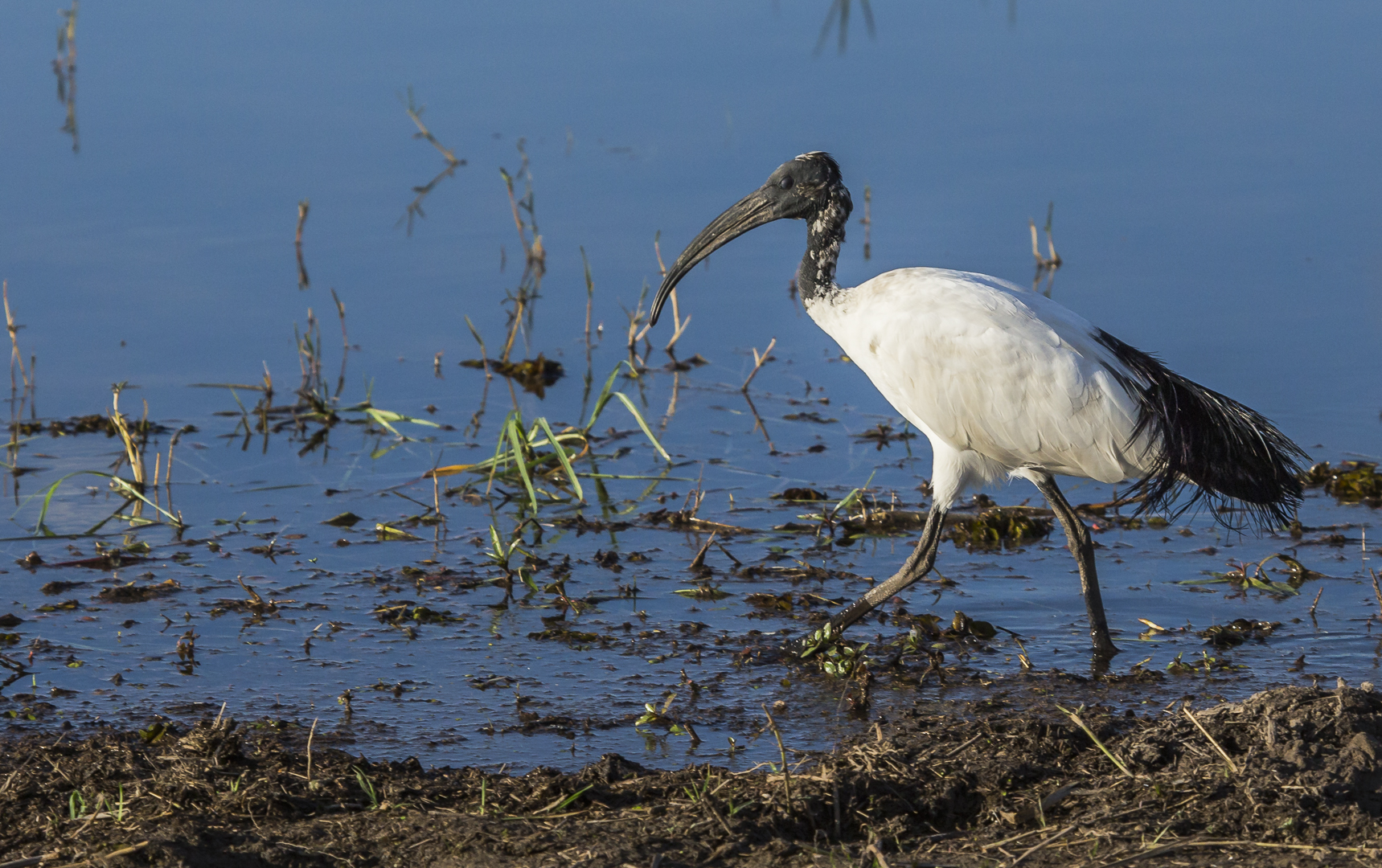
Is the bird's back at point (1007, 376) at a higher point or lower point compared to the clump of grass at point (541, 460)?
higher

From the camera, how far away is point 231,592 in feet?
20.2

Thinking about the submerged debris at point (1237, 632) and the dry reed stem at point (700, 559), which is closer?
A: the submerged debris at point (1237, 632)

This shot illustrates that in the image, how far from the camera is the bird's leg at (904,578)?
19.0ft

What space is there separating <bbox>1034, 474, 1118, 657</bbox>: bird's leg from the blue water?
0.51 feet

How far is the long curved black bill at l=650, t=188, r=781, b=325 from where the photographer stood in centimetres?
653

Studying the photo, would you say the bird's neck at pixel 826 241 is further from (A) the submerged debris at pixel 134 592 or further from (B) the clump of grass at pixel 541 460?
(A) the submerged debris at pixel 134 592

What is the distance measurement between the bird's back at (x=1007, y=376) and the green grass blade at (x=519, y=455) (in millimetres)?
1570

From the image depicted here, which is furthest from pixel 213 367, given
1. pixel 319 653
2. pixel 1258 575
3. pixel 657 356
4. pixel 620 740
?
pixel 1258 575

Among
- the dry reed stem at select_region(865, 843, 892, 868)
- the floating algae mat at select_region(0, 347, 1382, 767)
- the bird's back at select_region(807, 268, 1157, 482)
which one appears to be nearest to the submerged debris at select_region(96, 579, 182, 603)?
the floating algae mat at select_region(0, 347, 1382, 767)

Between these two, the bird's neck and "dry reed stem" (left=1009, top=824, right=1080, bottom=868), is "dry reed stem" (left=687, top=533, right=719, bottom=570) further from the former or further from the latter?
"dry reed stem" (left=1009, top=824, right=1080, bottom=868)

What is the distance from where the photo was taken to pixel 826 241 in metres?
6.36

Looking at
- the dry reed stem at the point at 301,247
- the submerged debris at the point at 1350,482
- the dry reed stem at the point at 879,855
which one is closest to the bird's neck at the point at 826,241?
the submerged debris at the point at 1350,482

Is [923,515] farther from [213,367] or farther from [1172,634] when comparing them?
[213,367]

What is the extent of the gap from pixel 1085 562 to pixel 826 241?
154 cm
